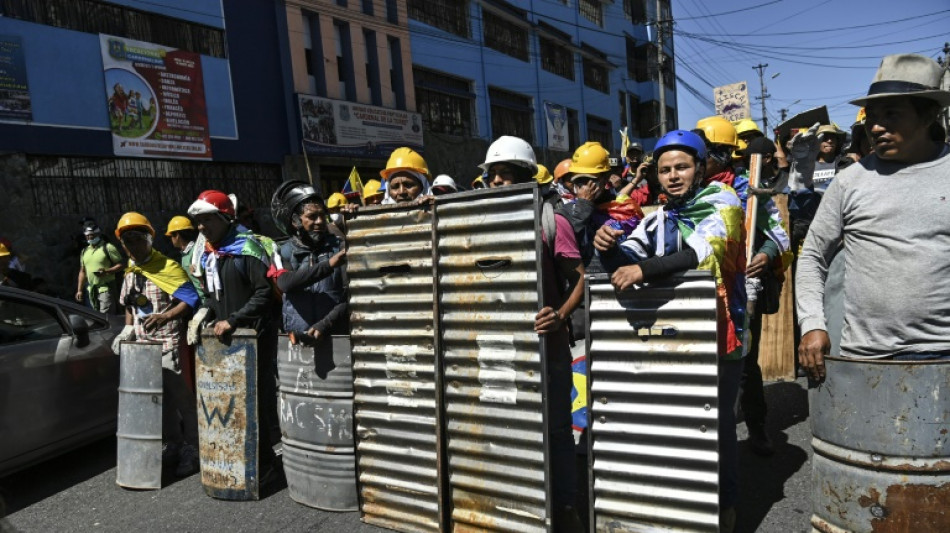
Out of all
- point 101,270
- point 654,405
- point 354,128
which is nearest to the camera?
point 654,405

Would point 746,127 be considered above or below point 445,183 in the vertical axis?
above

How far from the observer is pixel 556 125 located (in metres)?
26.9

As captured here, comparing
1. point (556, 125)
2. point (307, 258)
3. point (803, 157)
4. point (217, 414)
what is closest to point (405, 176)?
point (307, 258)

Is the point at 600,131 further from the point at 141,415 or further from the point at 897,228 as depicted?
the point at 897,228

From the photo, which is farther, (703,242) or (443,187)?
(443,187)

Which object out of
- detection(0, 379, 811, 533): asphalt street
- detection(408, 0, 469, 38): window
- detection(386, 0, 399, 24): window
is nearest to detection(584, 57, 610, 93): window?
detection(408, 0, 469, 38): window

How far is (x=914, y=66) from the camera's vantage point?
212cm

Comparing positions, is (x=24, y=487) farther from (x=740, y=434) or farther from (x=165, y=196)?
(x=165, y=196)

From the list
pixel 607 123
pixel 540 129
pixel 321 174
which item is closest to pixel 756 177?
pixel 321 174

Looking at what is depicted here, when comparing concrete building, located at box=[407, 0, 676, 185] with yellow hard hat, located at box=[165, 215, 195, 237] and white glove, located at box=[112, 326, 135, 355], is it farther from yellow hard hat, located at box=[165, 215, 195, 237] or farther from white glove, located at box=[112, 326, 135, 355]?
white glove, located at box=[112, 326, 135, 355]

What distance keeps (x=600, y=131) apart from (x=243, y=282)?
30174 millimetres

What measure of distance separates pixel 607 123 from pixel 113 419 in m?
31.2

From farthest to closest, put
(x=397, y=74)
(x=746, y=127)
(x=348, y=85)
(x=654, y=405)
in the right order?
(x=397, y=74), (x=348, y=85), (x=746, y=127), (x=654, y=405)

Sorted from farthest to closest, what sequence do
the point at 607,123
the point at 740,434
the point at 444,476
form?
the point at 607,123
the point at 740,434
the point at 444,476
